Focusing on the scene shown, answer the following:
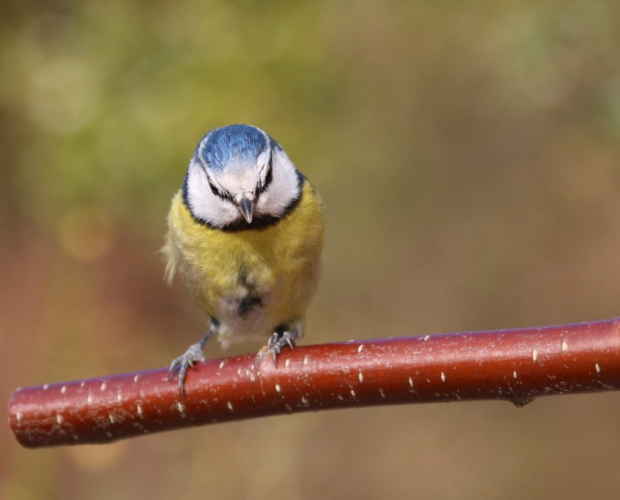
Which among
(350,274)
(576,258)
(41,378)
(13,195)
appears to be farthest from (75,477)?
(576,258)

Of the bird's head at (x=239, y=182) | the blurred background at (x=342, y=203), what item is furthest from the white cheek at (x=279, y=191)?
the blurred background at (x=342, y=203)

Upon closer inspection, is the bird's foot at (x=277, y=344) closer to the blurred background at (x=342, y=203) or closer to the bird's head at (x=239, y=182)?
the bird's head at (x=239, y=182)

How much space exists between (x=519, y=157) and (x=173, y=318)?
2132 millimetres

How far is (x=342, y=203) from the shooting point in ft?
15.8

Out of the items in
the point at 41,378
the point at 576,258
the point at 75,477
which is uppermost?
the point at 576,258

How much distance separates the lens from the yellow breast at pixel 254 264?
2516 millimetres

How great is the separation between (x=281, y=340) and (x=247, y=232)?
0.37 metres

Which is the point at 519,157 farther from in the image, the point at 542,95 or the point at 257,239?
the point at 257,239

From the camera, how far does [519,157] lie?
5031 millimetres

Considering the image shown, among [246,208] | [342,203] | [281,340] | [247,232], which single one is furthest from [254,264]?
[342,203]

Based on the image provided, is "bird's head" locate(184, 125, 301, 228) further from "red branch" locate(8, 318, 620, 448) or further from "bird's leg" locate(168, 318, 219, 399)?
"red branch" locate(8, 318, 620, 448)

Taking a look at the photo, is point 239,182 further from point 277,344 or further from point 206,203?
point 277,344

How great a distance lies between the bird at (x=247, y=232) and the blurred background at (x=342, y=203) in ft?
3.09

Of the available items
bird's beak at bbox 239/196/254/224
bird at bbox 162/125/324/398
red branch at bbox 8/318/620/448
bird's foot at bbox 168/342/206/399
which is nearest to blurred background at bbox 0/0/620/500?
bird at bbox 162/125/324/398
